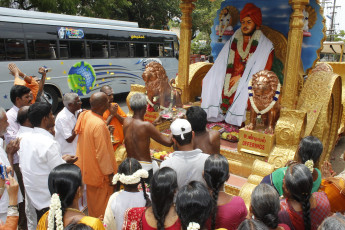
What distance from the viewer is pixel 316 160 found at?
257cm

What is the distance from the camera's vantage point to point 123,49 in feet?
40.1

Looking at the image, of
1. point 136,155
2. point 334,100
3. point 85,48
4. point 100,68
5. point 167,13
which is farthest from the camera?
point 167,13

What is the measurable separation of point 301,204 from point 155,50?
41.2 ft

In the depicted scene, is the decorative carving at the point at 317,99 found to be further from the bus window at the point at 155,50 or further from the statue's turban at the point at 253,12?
the bus window at the point at 155,50

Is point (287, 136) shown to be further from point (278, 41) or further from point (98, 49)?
point (98, 49)

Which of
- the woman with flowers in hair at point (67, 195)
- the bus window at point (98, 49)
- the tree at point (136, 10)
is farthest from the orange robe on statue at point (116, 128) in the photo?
the tree at point (136, 10)

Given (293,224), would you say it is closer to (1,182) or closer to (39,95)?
(1,182)

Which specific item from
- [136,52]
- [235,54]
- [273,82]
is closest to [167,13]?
[136,52]

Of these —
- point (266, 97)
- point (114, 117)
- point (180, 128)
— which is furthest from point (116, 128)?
point (266, 97)

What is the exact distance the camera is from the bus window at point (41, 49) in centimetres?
920

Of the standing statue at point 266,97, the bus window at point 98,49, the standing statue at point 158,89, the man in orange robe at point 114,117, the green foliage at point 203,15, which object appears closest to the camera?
the standing statue at point 266,97

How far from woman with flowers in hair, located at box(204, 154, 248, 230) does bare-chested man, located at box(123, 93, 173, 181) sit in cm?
125

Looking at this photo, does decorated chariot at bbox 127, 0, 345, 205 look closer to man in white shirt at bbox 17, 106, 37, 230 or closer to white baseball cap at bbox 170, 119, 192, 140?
white baseball cap at bbox 170, 119, 192, 140

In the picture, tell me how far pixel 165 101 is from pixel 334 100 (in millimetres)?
3491
